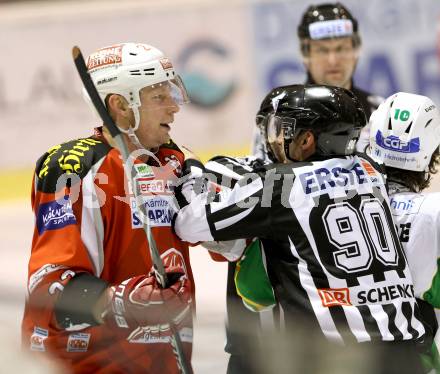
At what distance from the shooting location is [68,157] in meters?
2.30

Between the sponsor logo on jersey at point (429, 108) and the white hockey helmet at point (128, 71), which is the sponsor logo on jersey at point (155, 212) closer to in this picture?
the white hockey helmet at point (128, 71)

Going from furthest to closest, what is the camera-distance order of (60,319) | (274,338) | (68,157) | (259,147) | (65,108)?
(65,108) < (259,147) < (68,157) < (60,319) < (274,338)

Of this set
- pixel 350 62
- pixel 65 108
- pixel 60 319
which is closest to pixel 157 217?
pixel 60 319

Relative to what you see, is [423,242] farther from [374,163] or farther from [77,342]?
[77,342]

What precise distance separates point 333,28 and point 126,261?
6.73ft

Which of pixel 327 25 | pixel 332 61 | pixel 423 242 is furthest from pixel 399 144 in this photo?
pixel 327 25

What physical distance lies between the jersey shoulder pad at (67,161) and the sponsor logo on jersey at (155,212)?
0.14m

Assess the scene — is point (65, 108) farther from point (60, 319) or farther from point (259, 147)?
point (60, 319)

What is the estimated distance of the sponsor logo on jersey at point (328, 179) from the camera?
2283 mm

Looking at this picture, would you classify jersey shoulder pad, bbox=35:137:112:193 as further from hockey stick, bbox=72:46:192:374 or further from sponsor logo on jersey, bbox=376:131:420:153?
sponsor logo on jersey, bbox=376:131:420:153

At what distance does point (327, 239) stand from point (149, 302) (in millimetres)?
435

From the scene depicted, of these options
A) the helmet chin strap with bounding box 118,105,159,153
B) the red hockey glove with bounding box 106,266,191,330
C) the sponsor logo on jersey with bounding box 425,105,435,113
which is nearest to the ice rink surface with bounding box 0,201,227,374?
the red hockey glove with bounding box 106,266,191,330

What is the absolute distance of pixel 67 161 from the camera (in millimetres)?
2291

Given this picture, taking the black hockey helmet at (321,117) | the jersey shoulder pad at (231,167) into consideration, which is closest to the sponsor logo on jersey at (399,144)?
the black hockey helmet at (321,117)
